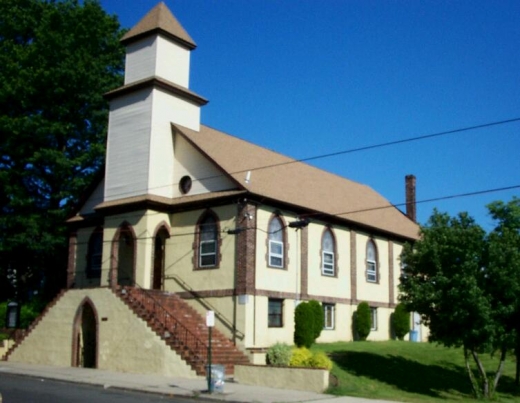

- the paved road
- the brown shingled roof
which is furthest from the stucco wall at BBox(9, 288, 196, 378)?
the brown shingled roof

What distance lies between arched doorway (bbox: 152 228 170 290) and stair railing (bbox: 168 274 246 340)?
0.46m

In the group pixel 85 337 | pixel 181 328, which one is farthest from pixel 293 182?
pixel 85 337

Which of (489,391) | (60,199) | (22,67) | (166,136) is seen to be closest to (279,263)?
(166,136)

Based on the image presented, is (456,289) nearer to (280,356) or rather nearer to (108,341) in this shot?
(280,356)

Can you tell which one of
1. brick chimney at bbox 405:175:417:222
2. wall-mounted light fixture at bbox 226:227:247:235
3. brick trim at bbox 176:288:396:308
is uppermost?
brick chimney at bbox 405:175:417:222

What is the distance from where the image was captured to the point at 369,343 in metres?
34.4

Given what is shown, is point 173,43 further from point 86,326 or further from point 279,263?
point 86,326

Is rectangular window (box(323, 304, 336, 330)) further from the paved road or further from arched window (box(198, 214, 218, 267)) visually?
the paved road

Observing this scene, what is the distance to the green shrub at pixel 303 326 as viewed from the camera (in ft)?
102

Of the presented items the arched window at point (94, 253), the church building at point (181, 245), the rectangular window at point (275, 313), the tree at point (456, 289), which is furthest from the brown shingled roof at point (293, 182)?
the arched window at point (94, 253)

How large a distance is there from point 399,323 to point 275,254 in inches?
448

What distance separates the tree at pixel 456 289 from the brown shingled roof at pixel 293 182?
2.95 meters

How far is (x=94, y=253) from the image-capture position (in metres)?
36.8

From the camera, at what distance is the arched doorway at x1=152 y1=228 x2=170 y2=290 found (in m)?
33.0
